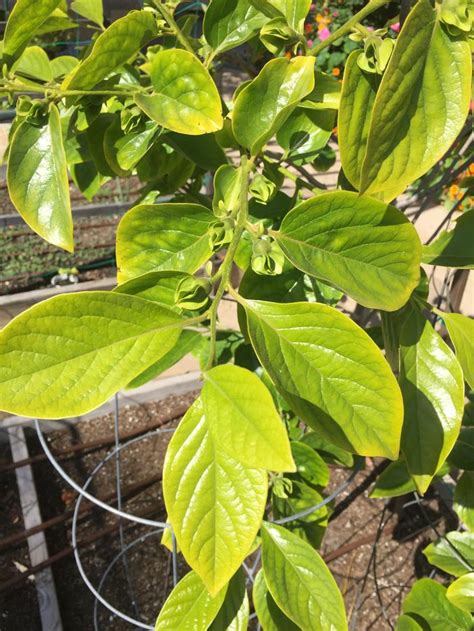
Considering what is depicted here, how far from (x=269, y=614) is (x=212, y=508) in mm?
407

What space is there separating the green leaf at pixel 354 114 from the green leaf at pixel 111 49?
192mm

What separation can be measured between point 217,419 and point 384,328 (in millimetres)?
282

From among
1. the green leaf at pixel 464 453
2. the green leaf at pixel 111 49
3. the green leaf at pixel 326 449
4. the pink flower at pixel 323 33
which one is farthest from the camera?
the pink flower at pixel 323 33

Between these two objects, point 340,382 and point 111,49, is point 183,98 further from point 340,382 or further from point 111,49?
point 340,382

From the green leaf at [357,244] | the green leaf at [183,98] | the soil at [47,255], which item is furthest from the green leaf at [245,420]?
the soil at [47,255]

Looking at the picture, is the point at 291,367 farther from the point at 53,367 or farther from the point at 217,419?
the point at 53,367

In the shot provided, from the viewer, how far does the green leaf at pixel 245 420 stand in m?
0.40

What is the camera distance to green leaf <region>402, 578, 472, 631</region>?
2.95ft

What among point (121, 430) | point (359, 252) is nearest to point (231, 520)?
point (359, 252)

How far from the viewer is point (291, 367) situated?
1.58ft

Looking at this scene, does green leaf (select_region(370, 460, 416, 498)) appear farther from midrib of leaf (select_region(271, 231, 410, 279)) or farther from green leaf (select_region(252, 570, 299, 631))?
midrib of leaf (select_region(271, 231, 410, 279))

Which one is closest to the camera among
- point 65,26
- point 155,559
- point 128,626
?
point 65,26

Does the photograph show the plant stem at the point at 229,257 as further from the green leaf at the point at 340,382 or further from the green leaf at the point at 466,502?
the green leaf at the point at 466,502

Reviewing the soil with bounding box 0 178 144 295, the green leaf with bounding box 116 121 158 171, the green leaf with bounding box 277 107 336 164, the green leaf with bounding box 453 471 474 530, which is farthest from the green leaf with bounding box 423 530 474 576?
the soil with bounding box 0 178 144 295
